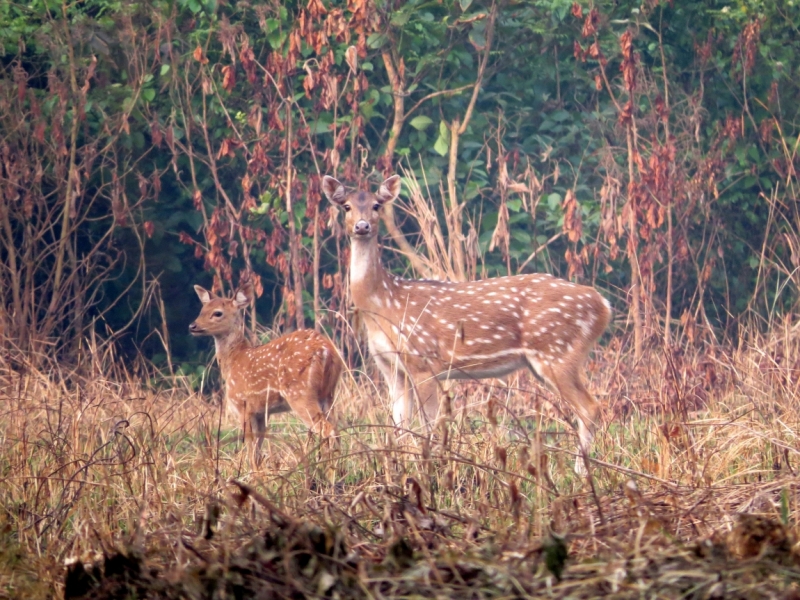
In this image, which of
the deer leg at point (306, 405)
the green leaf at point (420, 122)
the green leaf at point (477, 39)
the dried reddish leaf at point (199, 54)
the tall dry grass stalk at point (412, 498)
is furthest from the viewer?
the green leaf at point (420, 122)

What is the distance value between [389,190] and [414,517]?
14.7 feet

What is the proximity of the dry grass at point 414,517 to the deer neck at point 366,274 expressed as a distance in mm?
1900

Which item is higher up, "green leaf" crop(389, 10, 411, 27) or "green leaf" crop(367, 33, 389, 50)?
"green leaf" crop(389, 10, 411, 27)

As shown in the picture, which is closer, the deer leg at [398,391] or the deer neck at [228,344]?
the deer leg at [398,391]

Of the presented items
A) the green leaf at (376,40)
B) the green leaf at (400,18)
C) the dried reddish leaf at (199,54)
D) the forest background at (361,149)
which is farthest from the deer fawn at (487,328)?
the green leaf at (400,18)

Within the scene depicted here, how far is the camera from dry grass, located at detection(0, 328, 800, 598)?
3.08 metres

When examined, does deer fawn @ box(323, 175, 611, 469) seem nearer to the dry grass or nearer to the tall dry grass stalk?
the tall dry grass stalk

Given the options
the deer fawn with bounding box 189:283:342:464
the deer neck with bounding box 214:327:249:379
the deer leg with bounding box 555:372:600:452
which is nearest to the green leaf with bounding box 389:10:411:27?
the deer neck with bounding box 214:327:249:379

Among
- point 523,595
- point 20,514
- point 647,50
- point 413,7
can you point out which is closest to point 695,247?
point 647,50

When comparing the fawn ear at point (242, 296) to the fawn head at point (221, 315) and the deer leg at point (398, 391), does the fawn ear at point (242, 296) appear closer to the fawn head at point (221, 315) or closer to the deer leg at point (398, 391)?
the fawn head at point (221, 315)

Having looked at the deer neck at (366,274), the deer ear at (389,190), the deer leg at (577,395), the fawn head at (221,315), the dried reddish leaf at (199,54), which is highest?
the dried reddish leaf at (199,54)

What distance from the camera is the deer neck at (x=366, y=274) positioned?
7.83 meters

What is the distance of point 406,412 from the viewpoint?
7.02 meters

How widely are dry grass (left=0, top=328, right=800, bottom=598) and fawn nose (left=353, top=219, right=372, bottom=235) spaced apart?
1.93m
